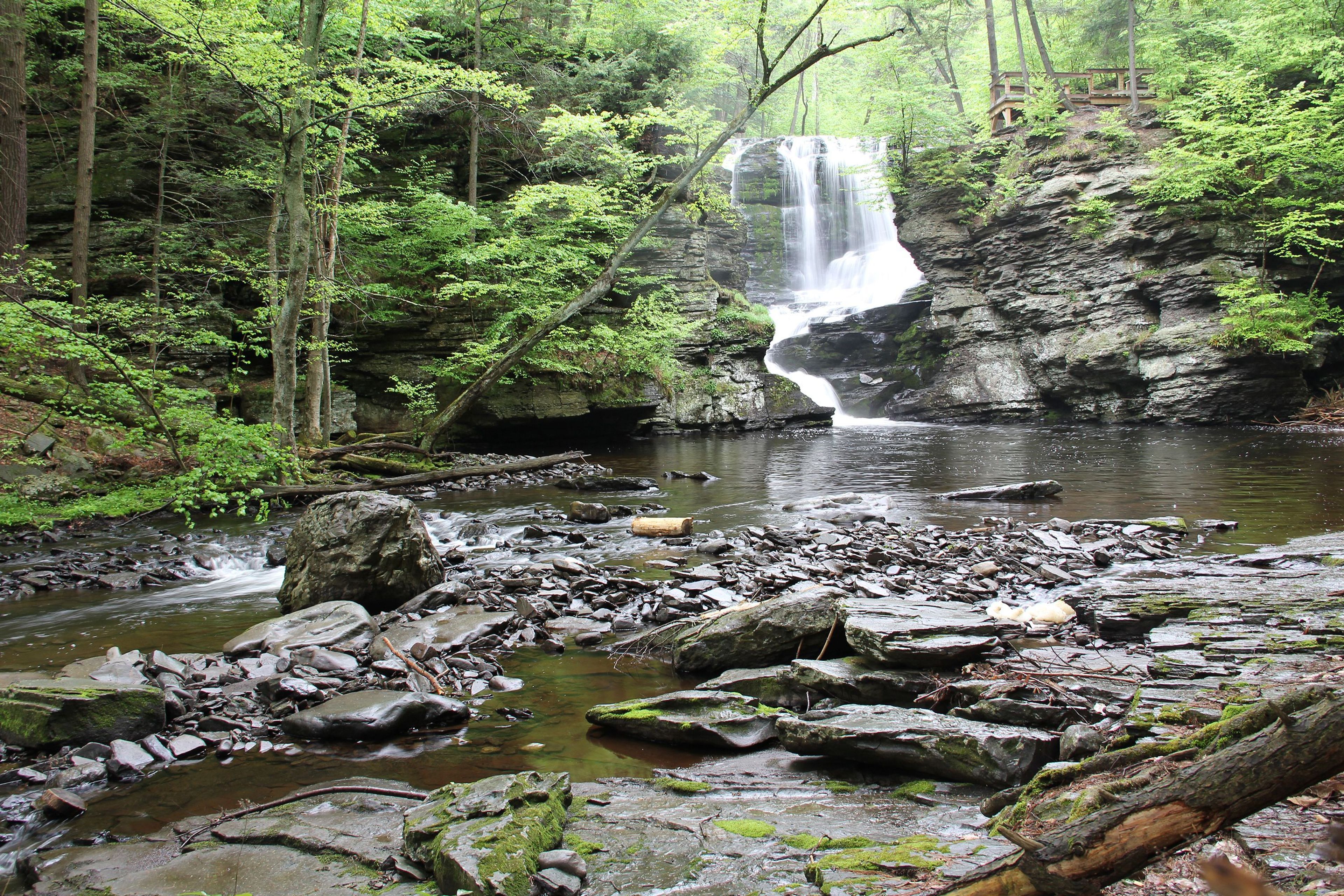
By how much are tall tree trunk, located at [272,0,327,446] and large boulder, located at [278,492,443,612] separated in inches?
203

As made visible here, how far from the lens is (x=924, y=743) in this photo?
317 centimetres

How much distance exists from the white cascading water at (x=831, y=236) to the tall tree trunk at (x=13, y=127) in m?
25.7

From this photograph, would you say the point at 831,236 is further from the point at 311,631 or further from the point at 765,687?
the point at 765,687

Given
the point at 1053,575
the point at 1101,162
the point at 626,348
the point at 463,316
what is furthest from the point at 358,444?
the point at 1101,162

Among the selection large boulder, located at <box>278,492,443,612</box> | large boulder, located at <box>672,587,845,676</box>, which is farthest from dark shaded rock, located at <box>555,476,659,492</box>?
large boulder, located at <box>672,587,845,676</box>

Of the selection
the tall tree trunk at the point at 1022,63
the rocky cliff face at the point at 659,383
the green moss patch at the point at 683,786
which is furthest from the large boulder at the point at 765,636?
the tall tree trunk at the point at 1022,63

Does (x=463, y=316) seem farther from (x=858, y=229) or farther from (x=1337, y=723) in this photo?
(x=858, y=229)

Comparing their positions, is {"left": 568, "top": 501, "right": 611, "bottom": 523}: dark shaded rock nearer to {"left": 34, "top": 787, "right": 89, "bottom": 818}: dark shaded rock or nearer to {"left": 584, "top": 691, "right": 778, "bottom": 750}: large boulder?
{"left": 584, "top": 691, "right": 778, "bottom": 750}: large boulder

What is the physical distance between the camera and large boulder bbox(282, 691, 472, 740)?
13.0 feet

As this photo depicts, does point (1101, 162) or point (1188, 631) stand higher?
point (1101, 162)

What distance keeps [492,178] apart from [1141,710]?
22.8 meters

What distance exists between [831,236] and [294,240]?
2917cm

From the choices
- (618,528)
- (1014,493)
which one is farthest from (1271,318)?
(618,528)

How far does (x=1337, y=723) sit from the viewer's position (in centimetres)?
167
